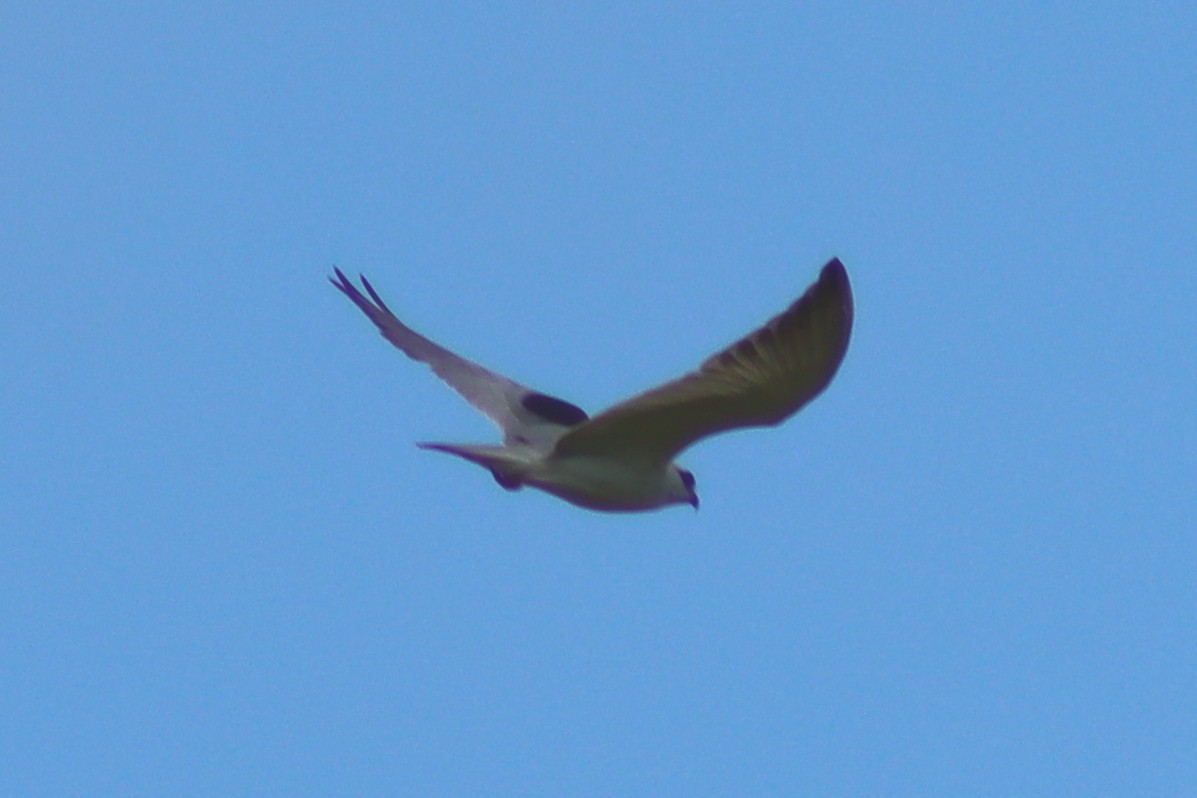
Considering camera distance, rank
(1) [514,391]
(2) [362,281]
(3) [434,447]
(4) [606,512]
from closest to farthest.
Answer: (3) [434,447]
(4) [606,512]
(1) [514,391]
(2) [362,281]

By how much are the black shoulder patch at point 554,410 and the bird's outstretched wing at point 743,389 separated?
39.2 inches

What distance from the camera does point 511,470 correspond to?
11578 millimetres

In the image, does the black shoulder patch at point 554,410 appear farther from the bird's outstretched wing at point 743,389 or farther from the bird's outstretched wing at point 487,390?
the bird's outstretched wing at point 743,389

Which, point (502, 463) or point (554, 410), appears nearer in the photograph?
point (502, 463)

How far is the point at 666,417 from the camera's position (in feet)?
36.5

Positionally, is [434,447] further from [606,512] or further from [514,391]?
[514,391]

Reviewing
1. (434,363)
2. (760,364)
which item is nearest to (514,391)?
(434,363)

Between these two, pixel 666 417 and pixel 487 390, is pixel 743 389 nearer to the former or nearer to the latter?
pixel 666 417

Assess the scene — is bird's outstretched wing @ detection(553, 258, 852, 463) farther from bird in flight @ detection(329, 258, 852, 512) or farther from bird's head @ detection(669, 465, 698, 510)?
bird's head @ detection(669, 465, 698, 510)

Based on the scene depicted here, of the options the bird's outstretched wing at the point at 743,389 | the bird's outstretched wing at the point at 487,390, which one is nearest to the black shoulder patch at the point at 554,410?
the bird's outstretched wing at the point at 487,390

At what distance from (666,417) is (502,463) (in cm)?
97

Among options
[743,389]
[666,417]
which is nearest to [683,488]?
[666,417]

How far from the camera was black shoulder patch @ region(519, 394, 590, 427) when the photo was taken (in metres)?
12.7

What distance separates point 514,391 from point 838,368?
3.57 metres
